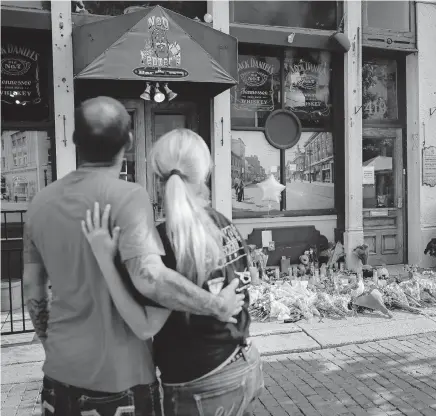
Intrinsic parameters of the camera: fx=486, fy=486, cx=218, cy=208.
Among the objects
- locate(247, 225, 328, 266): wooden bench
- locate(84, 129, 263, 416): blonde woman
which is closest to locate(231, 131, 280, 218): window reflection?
locate(247, 225, 328, 266): wooden bench

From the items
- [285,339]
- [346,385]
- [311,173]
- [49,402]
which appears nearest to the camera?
[49,402]

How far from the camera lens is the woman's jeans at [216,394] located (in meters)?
1.87

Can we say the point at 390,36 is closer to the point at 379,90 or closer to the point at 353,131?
the point at 379,90

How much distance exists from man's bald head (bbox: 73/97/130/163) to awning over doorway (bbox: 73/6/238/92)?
15.7ft

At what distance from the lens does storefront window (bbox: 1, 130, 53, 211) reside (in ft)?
25.0

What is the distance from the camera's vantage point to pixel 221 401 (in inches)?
73.8

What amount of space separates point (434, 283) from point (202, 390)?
6075mm

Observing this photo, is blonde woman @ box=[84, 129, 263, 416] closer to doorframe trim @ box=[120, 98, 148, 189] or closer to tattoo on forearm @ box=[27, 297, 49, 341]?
tattoo on forearm @ box=[27, 297, 49, 341]

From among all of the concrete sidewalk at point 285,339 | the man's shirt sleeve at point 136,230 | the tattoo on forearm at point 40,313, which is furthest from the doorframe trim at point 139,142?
the man's shirt sleeve at point 136,230

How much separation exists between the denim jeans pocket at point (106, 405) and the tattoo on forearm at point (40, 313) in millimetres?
374

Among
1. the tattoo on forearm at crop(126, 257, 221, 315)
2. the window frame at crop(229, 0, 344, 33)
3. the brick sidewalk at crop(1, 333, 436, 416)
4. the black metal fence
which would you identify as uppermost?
the window frame at crop(229, 0, 344, 33)

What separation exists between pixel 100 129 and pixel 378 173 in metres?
8.56

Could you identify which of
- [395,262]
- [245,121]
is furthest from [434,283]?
[245,121]

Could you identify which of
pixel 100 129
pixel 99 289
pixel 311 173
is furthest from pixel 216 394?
pixel 311 173
